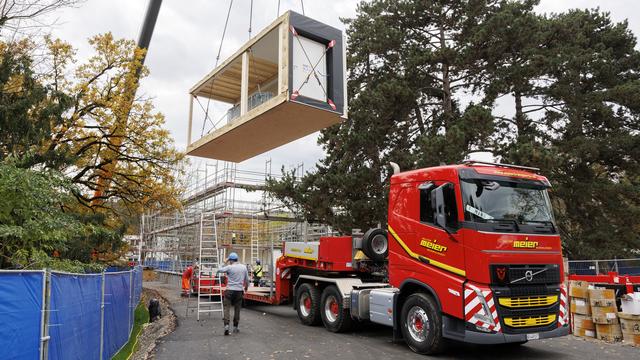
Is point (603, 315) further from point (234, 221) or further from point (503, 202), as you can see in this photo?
point (234, 221)

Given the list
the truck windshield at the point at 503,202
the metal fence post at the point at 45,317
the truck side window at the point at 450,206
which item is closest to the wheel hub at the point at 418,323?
the truck side window at the point at 450,206

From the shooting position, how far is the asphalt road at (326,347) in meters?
8.77

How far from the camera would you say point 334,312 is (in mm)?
11578

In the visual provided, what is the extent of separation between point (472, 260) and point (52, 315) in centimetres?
609

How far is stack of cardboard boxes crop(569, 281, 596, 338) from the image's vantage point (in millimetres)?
10828

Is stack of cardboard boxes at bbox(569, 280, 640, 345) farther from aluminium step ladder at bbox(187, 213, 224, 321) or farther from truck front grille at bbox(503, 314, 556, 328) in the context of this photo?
aluminium step ladder at bbox(187, 213, 224, 321)

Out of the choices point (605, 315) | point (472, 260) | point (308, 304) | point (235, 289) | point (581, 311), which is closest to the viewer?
point (472, 260)

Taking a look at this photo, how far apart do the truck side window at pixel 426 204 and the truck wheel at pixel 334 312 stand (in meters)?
3.30

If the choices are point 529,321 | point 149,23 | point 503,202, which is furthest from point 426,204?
point 149,23

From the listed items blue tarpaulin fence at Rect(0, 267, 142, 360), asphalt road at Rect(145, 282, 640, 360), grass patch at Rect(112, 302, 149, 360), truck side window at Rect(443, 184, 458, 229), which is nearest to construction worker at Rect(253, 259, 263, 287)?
grass patch at Rect(112, 302, 149, 360)

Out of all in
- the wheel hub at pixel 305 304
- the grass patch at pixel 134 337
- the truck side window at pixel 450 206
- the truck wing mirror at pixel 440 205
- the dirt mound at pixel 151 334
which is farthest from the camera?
the wheel hub at pixel 305 304

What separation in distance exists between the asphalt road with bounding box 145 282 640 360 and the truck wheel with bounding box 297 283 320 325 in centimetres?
25

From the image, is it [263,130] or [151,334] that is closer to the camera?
[263,130]

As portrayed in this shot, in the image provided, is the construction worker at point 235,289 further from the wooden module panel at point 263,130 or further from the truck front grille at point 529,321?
the truck front grille at point 529,321
